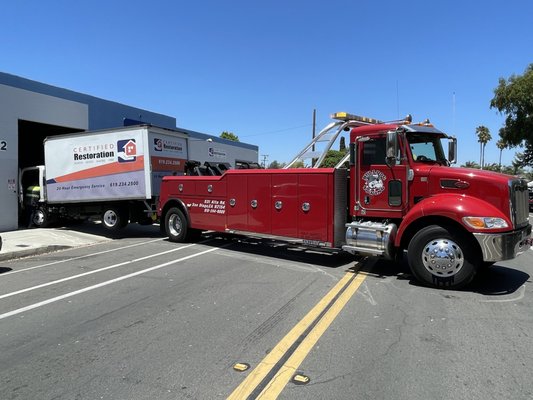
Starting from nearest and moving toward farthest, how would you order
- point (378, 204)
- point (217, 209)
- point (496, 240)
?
1. point (496, 240)
2. point (378, 204)
3. point (217, 209)

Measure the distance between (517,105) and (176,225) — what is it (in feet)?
92.6

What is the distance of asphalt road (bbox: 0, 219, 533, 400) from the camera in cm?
383

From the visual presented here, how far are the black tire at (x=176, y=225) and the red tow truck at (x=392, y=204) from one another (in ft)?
4.92

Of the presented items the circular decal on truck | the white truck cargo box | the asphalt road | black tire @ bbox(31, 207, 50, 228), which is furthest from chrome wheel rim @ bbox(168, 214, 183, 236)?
black tire @ bbox(31, 207, 50, 228)

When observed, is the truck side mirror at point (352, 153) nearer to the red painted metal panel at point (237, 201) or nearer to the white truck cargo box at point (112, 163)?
the red painted metal panel at point (237, 201)

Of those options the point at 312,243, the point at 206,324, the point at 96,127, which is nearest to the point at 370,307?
the point at 206,324

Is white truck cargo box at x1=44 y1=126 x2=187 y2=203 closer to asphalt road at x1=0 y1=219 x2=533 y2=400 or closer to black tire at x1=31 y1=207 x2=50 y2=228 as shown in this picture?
black tire at x1=31 y1=207 x2=50 y2=228

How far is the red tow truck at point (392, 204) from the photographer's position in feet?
22.9

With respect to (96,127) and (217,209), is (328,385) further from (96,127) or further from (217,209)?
(96,127)

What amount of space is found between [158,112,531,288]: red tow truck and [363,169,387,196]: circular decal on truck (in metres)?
0.02

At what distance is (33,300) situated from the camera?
265 inches

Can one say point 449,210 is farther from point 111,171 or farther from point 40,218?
point 40,218

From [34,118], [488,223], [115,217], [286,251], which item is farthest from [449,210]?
[34,118]

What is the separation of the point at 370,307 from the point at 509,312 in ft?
5.93
